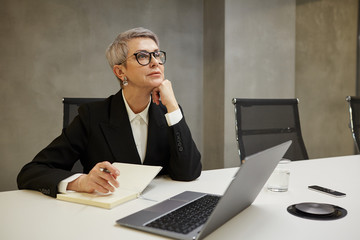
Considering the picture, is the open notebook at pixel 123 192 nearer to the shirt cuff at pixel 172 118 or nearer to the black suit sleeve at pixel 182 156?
the black suit sleeve at pixel 182 156

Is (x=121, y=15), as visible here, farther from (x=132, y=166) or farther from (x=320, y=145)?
(x=320, y=145)

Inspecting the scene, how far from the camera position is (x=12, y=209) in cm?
97

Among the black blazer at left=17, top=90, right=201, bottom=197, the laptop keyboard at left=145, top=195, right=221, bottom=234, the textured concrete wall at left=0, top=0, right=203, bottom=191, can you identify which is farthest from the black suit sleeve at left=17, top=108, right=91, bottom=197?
the textured concrete wall at left=0, top=0, right=203, bottom=191

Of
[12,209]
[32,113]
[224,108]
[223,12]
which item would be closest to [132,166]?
[12,209]

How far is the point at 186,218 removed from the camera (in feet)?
A: 2.76

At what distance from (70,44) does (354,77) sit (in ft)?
11.9

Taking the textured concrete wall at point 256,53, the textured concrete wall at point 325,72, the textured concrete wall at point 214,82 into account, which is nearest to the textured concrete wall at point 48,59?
the textured concrete wall at point 214,82

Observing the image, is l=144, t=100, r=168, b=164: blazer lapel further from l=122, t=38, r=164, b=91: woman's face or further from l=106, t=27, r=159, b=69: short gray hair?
l=106, t=27, r=159, b=69: short gray hair

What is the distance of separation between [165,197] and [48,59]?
268 cm

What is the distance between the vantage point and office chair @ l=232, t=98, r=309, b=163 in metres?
2.06

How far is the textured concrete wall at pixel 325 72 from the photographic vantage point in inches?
170

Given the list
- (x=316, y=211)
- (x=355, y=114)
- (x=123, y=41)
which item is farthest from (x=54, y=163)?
(x=355, y=114)

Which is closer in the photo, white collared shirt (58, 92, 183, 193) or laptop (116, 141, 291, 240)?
laptop (116, 141, 291, 240)

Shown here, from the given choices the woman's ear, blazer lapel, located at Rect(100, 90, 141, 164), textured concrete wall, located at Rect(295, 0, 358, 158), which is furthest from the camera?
textured concrete wall, located at Rect(295, 0, 358, 158)
